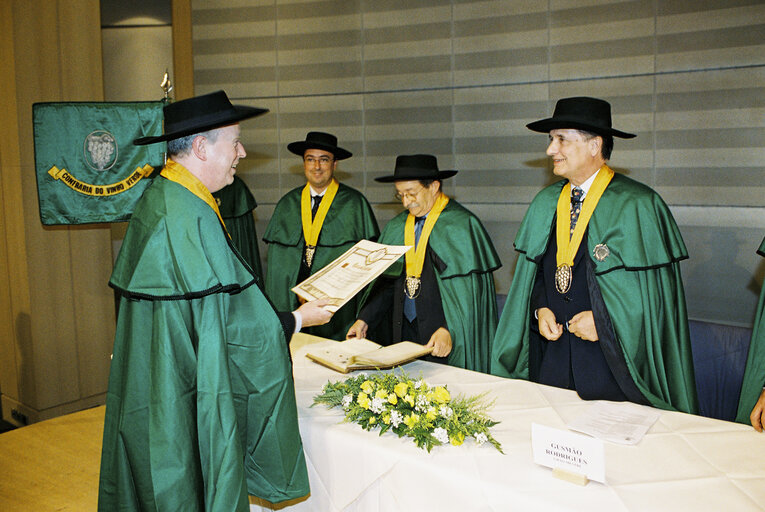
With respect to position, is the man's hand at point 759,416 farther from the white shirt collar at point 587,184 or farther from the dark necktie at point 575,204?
the white shirt collar at point 587,184

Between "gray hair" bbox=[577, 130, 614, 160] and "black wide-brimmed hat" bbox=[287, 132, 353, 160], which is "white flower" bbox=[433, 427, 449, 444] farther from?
"black wide-brimmed hat" bbox=[287, 132, 353, 160]

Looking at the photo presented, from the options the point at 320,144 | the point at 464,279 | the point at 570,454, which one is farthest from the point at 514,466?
the point at 320,144

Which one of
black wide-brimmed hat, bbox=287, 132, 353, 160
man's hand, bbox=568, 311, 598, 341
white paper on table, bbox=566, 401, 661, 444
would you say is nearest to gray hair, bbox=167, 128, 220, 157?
white paper on table, bbox=566, 401, 661, 444

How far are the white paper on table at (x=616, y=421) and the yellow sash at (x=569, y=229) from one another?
0.96m

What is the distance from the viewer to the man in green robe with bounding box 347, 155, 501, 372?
3826 millimetres

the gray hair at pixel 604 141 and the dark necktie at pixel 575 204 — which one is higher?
the gray hair at pixel 604 141

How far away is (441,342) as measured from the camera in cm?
357

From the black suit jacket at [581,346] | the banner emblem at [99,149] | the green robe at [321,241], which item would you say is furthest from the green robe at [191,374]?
the green robe at [321,241]

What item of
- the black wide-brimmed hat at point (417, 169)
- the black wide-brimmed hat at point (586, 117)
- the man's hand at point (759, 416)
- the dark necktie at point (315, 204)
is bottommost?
the man's hand at point (759, 416)

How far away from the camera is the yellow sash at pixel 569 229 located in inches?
123

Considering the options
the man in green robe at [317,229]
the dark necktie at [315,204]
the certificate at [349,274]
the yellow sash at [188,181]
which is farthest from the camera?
the dark necktie at [315,204]

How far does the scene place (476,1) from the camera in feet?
20.2

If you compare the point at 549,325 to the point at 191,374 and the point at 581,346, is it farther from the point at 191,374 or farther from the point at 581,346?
the point at 191,374

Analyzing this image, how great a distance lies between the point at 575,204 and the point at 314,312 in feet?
5.27
